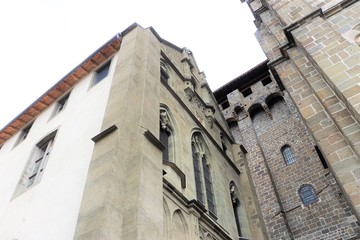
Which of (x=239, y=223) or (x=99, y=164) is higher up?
(x=239, y=223)

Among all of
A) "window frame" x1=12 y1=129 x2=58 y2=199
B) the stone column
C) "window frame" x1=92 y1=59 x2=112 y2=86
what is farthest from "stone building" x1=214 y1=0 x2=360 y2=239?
"window frame" x1=12 y1=129 x2=58 y2=199

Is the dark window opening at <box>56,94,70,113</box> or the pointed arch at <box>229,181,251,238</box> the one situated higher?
the dark window opening at <box>56,94,70,113</box>

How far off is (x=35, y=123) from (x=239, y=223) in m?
7.96

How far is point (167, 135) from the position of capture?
8672 millimetres

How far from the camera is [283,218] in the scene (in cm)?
1266

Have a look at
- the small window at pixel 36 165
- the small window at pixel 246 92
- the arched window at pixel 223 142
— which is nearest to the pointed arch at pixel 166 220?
the small window at pixel 36 165

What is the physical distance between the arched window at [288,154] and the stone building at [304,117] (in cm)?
6

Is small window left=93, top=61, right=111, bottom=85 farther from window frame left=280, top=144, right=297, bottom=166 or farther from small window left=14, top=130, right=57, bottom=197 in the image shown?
window frame left=280, top=144, right=297, bottom=166

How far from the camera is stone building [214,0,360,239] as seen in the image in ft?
18.5

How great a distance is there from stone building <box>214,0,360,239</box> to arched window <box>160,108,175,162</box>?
339 centimetres

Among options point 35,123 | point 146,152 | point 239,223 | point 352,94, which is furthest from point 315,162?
point 35,123

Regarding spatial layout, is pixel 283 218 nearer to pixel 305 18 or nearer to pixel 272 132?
pixel 272 132

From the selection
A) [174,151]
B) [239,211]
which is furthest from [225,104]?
[174,151]

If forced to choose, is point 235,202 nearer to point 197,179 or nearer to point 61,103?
point 197,179
